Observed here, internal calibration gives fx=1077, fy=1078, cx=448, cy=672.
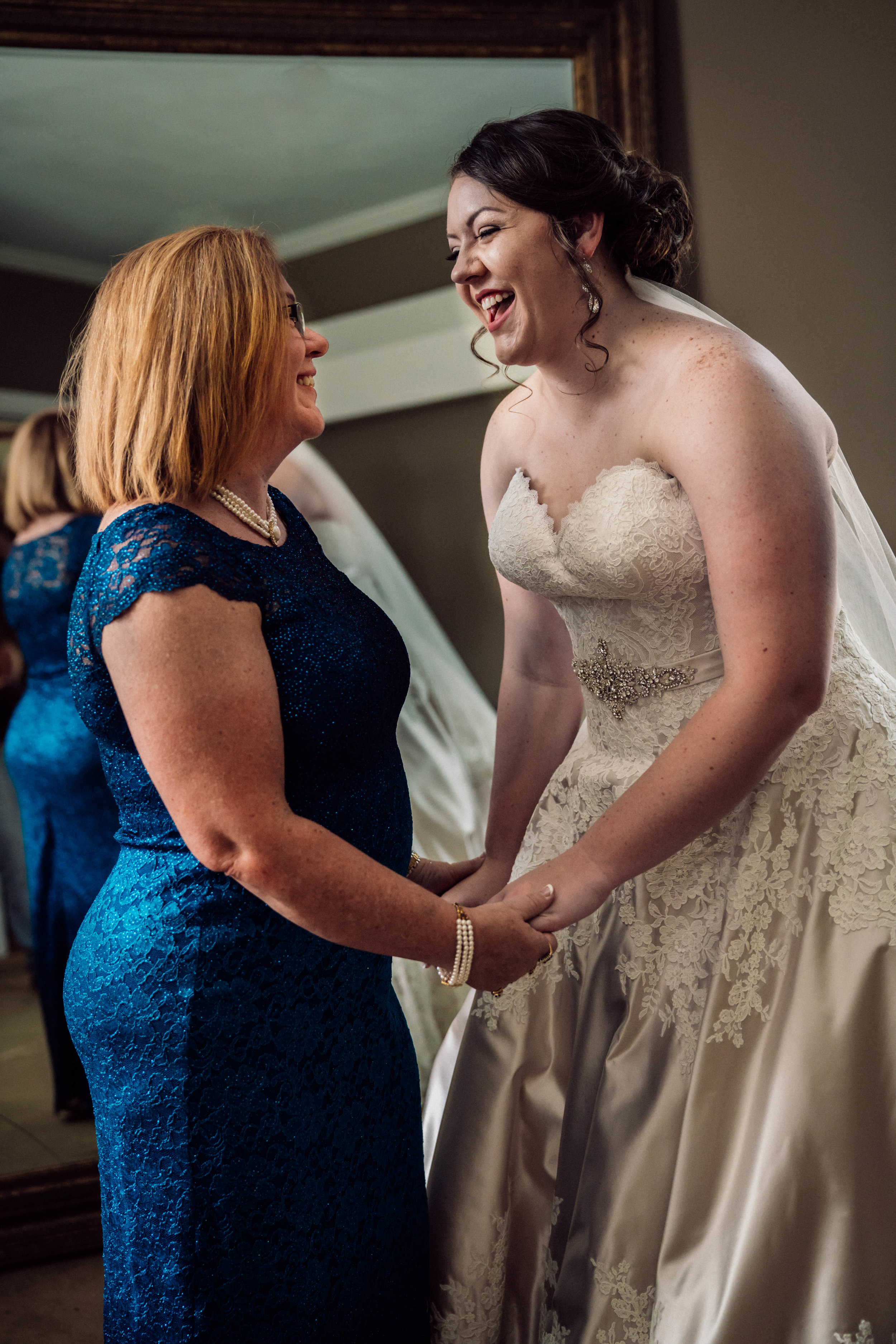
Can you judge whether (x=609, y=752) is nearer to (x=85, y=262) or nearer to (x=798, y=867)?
(x=798, y=867)

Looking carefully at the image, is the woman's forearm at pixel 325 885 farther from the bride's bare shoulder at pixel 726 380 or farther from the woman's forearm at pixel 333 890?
the bride's bare shoulder at pixel 726 380

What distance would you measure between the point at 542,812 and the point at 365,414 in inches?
→ 40.6

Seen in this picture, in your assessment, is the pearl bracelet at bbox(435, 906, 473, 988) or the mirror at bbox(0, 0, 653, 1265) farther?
the mirror at bbox(0, 0, 653, 1265)

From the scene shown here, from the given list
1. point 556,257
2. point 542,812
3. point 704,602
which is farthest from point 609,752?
point 556,257

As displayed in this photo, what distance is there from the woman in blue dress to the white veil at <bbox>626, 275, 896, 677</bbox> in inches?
23.5

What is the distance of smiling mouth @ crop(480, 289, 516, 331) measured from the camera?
4.87 feet

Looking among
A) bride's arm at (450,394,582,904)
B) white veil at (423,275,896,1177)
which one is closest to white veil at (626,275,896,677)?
white veil at (423,275,896,1177)

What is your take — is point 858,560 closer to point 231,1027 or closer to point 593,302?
point 593,302

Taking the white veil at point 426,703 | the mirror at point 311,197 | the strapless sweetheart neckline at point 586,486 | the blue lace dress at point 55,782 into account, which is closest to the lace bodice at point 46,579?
the blue lace dress at point 55,782

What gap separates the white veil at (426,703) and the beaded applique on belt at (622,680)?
2.65 feet

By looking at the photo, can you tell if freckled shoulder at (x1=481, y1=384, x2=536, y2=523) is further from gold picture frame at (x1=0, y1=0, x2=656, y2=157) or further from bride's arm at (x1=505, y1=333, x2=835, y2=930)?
gold picture frame at (x1=0, y1=0, x2=656, y2=157)

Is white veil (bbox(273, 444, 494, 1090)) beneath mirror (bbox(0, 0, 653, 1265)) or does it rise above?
beneath

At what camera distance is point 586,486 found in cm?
154
